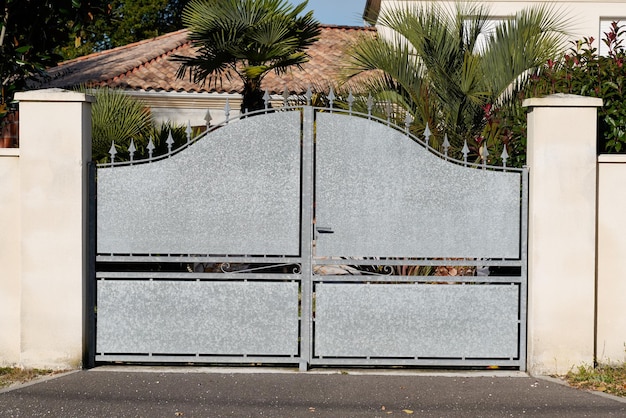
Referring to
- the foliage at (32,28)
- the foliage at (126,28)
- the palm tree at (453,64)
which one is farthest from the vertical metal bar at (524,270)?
the foliage at (126,28)

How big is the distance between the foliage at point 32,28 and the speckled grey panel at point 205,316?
150 inches

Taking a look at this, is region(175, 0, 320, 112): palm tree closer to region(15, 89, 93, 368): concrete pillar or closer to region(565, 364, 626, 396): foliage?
region(15, 89, 93, 368): concrete pillar

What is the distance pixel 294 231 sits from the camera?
7500 millimetres

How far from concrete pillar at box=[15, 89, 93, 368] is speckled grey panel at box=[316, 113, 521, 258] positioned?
1.99 meters

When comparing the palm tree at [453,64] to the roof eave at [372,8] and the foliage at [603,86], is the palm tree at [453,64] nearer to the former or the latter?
the foliage at [603,86]

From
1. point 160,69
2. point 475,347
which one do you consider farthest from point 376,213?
point 160,69

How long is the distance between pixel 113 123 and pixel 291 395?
5398mm

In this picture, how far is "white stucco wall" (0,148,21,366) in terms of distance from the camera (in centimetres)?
748

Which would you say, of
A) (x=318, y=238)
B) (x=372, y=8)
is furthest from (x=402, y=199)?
(x=372, y=8)

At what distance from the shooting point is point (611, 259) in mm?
7555

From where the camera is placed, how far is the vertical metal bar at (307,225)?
7457mm

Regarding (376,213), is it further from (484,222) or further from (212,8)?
(212,8)

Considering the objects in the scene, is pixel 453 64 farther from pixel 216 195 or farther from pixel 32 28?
pixel 32 28

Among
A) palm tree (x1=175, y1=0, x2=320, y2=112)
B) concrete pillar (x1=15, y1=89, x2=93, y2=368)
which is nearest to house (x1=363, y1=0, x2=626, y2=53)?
palm tree (x1=175, y1=0, x2=320, y2=112)
